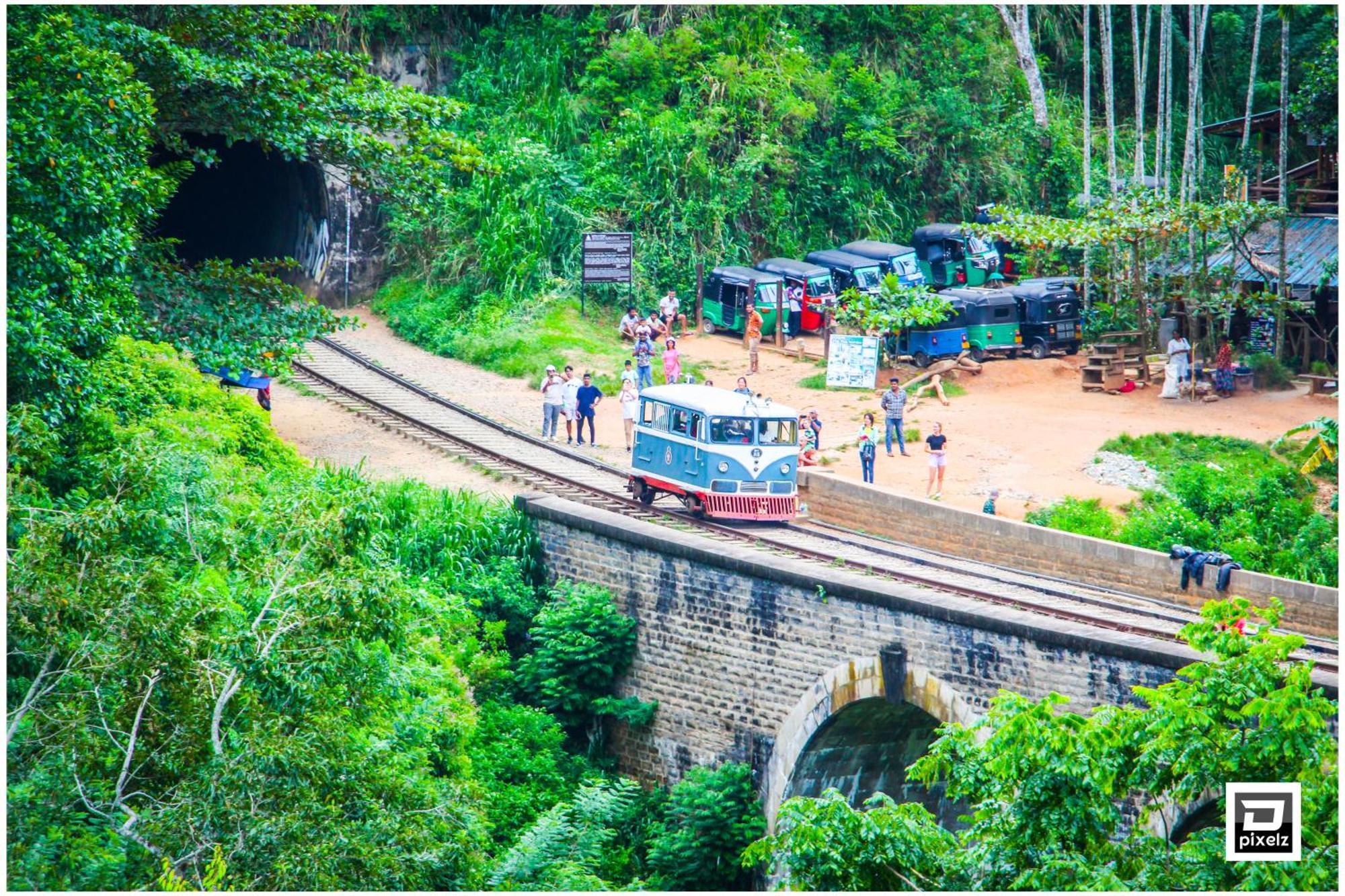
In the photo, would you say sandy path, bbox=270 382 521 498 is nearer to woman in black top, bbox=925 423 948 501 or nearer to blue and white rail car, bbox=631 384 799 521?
blue and white rail car, bbox=631 384 799 521

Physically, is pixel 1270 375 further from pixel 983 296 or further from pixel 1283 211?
pixel 983 296

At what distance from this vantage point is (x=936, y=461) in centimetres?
2411

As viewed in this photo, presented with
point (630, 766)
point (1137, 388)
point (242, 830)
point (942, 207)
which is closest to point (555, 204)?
point (942, 207)

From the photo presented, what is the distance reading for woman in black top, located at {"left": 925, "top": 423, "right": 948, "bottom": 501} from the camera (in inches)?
939

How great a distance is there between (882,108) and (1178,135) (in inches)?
343

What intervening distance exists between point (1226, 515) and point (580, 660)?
9.90 metres

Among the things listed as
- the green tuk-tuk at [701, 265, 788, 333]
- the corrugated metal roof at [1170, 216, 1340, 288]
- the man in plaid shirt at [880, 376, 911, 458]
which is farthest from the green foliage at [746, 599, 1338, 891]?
the green tuk-tuk at [701, 265, 788, 333]

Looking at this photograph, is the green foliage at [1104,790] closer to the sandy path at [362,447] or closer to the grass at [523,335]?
the sandy path at [362,447]

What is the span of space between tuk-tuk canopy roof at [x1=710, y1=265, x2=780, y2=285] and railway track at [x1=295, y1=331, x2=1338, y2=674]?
7.54 metres

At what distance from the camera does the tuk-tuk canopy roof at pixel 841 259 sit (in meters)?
34.6

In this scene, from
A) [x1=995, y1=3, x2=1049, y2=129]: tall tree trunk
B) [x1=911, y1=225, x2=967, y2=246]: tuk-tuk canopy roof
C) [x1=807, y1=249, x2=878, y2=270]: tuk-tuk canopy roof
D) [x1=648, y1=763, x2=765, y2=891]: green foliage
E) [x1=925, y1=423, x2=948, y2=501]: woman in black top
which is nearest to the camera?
[x1=648, y1=763, x2=765, y2=891]: green foliage

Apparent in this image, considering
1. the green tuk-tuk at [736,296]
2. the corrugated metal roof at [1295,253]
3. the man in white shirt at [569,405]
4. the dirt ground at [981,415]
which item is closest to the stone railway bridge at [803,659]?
the dirt ground at [981,415]

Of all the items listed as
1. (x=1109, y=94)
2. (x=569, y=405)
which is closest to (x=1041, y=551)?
(x=569, y=405)

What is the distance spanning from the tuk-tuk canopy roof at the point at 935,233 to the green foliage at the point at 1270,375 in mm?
8084
